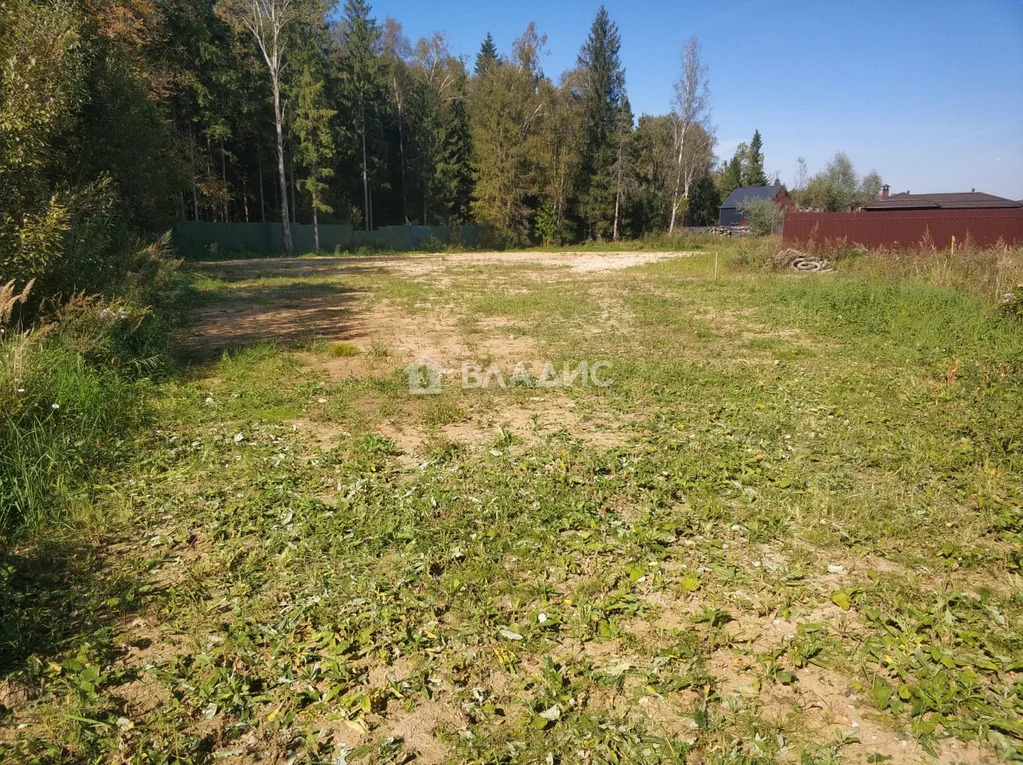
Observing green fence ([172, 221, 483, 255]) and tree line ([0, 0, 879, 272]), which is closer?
tree line ([0, 0, 879, 272])

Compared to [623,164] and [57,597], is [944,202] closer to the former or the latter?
[623,164]

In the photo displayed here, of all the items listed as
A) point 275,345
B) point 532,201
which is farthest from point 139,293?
point 532,201

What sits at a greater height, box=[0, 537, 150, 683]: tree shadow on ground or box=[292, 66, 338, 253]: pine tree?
box=[292, 66, 338, 253]: pine tree

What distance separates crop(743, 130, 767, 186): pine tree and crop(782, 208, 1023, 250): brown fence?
2304 inches

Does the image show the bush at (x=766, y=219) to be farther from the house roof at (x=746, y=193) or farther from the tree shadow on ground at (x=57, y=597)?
the tree shadow on ground at (x=57, y=597)

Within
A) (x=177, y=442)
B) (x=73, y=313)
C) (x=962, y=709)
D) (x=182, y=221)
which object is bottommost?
(x=962, y=709)

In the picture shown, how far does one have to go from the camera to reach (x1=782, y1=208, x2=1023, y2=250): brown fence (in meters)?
15.8

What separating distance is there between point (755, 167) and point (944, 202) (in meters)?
46.0

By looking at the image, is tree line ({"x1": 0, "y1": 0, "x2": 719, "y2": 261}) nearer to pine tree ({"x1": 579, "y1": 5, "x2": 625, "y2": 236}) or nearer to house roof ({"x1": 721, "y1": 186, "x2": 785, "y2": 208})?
pine tree ({"x1": 579, "y1": 5, "x2": 625, "y2": 236})

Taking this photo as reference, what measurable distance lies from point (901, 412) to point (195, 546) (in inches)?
222

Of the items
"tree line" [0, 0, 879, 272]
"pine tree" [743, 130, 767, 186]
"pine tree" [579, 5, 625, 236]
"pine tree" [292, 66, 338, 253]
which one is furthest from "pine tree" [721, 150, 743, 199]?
"pine tree" [292, 66, 338, 253]

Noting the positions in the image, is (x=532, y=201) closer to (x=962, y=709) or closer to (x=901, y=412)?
(x=901, y=412)

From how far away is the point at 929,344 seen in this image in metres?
7.86

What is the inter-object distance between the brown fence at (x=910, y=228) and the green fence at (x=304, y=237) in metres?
20.9
